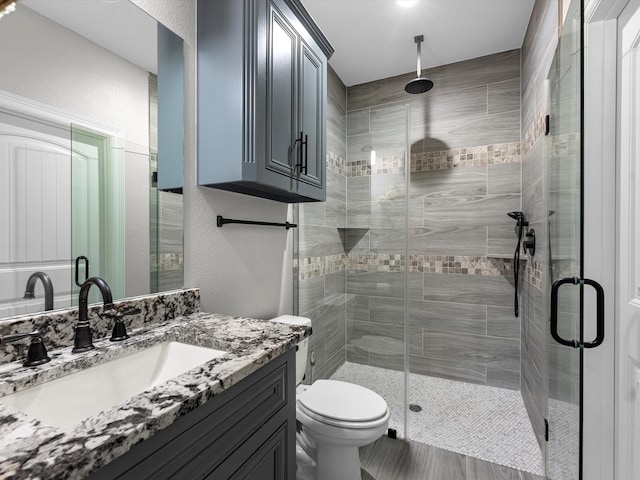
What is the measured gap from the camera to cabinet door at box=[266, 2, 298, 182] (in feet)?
4.31

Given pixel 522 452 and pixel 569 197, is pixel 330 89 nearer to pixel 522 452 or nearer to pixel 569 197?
pixel 569 197

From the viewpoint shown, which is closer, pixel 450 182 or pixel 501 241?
pixel 501 241

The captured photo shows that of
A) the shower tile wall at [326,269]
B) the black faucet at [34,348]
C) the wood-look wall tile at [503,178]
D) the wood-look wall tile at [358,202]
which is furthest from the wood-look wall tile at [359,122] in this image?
the black faucet at [34,348]

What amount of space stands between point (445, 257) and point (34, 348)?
269 cm

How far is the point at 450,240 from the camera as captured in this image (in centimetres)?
271

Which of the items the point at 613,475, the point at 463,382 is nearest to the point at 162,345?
the point at 613,475

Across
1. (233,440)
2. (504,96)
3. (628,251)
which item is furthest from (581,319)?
(504,96)

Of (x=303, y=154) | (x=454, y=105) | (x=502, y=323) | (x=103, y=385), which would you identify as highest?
(x=454, y=105)

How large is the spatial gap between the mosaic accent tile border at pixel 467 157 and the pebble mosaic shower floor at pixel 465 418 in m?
1.81

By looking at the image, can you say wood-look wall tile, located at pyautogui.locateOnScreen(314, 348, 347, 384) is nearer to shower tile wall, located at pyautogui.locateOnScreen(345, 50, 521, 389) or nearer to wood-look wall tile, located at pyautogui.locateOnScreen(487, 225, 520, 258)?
shower tile wall, located at pyautogui.locateOnScreen(345, 50, 521, 389)

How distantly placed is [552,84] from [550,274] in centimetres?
81

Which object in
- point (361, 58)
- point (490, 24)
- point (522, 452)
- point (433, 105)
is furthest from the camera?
point (433, 105)

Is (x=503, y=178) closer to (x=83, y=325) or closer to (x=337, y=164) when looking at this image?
(x=337, y=164)

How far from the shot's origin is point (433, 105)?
2.76 meters
